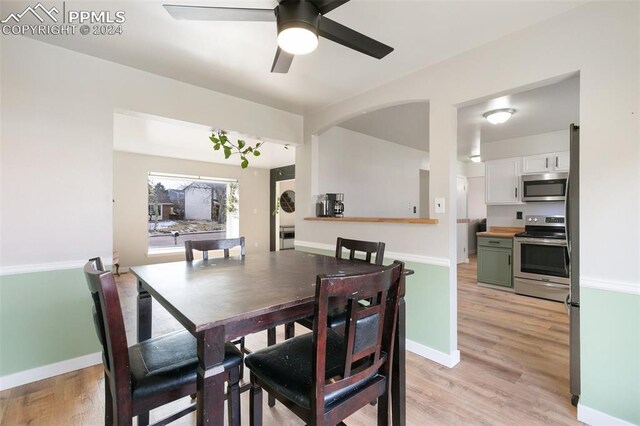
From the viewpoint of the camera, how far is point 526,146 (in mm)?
4523

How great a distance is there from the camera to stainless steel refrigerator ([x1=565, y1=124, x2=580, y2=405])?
1778 mm

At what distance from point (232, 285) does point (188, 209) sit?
19.2 ft

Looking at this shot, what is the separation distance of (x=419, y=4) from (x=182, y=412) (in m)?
2.58

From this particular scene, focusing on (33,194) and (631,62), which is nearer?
(631,62)

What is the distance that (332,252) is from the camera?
330 cm

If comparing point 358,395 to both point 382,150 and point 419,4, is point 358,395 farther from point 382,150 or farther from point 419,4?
point 382,150

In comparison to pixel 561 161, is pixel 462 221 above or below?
below

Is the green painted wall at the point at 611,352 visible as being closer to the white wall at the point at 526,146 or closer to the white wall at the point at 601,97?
the white wall at the point at 601,97

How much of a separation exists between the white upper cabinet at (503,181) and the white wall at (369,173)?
1233 millimetres

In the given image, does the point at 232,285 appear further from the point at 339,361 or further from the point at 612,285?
the point at 612,285

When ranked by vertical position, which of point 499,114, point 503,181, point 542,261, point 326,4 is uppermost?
point 499,114

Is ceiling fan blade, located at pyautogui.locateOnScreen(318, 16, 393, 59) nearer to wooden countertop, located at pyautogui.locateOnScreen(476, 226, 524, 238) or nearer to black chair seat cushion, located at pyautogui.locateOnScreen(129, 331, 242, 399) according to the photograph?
black chair seat cushion, located at pyautogui.locateOnScreen(129, 331, 242, 399)

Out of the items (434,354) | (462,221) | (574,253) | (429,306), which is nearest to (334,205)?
(429,306)

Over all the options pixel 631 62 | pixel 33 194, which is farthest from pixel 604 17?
pixel 33 194
